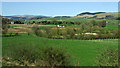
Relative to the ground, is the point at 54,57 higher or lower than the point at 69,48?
higher

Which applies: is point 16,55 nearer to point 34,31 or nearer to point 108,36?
point 34,31

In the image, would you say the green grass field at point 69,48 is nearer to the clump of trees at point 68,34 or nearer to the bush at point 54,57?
the bush at point 54,57

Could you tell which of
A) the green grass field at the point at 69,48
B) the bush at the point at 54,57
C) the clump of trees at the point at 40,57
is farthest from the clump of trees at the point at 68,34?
the bush at the point at 54,57

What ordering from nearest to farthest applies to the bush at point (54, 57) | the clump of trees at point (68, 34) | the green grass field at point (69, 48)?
1. the bush at point (54, 57)
2. the green grass field at point (69, 48)
3. the clump of trees at point (68, 34)

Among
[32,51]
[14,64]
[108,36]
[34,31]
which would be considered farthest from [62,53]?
[108,36]

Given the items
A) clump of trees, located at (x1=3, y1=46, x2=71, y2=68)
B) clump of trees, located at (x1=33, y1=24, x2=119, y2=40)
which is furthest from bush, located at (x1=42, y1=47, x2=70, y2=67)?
clump of trees, located at (x1=33, y1=24, x2=119, y2=40)

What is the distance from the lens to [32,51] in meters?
10.7

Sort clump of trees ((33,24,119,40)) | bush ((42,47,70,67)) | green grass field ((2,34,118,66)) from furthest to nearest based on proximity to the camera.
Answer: clump of trees ((33,24,119,40))
green grass field ((2,34,118,66))
bush ((42,47,70,67))

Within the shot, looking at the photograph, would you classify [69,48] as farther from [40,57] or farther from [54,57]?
[54,57]

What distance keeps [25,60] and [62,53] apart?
Answer: 2.31m

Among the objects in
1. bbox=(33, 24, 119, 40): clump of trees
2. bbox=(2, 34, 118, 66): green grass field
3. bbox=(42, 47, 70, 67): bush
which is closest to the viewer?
bbox=(42, 47, 70, 67): bush

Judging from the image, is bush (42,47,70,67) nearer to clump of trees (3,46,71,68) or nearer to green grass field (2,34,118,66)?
clump of trees (3,46,71,68)

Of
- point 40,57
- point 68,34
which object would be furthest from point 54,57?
point 68,34

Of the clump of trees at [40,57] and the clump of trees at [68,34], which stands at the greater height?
the clump of trees at [40,57]
